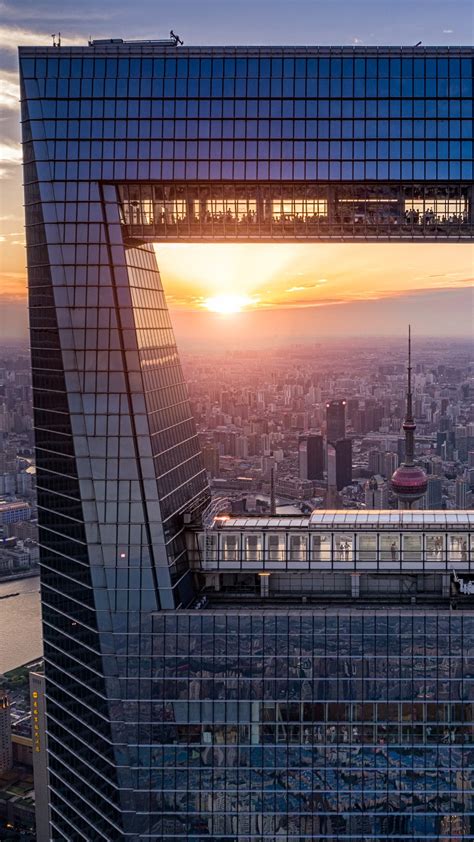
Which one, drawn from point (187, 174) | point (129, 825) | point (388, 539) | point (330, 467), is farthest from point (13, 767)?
point (187, 174)

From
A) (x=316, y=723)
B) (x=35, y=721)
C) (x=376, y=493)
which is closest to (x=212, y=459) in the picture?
(x=376, y=493)

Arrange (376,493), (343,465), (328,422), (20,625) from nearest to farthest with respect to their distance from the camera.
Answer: (376,493) → (343,465) → (328,422) → (20,625)

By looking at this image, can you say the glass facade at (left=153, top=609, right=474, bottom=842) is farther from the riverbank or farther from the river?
the riverbank

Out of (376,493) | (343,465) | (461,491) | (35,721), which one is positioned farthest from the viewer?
(343,465)

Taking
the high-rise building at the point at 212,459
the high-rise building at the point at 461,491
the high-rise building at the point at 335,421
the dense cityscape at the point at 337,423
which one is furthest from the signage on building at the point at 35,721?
the high-rise building at the point at 461,491

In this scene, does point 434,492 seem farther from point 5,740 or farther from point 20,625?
point 20,625

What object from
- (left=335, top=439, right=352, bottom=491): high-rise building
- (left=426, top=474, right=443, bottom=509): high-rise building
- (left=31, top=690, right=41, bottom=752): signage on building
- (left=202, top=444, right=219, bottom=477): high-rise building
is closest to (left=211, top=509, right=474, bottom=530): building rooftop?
(left=202, top=444, right=219, bottom=477): high-rise building

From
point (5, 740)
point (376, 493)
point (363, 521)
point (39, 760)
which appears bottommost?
point (5, 740)
